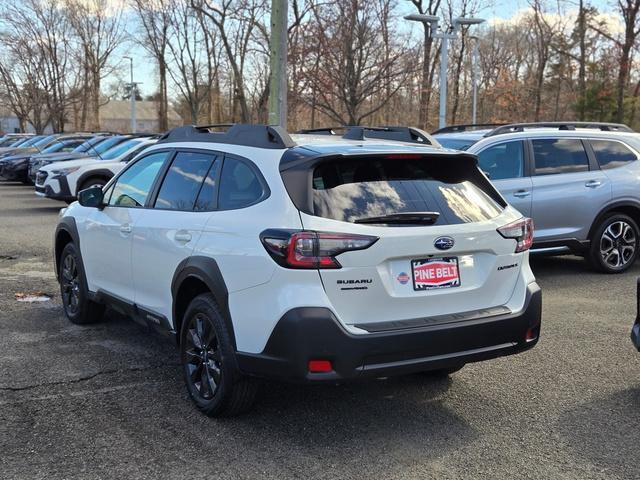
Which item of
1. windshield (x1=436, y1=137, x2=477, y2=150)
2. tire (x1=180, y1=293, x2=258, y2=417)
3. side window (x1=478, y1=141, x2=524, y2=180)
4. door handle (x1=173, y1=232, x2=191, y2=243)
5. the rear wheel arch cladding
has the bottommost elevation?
tire (x1=180, y1=293, x2=258, y2=417)

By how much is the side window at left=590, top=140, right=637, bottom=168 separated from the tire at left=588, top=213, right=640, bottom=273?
66cm

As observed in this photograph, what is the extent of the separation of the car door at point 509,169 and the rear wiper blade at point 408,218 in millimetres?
4605

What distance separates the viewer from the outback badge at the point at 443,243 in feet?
12.2

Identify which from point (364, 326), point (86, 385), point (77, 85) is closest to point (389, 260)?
point (364, 326)

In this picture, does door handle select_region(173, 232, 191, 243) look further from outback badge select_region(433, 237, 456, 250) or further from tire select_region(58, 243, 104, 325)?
tire select_region(58, 243, 104, 325)

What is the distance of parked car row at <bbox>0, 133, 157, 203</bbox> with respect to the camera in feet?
47.9

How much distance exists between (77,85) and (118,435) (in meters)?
51.3

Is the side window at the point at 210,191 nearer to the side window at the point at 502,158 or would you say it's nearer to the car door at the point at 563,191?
the side window at the point at 502,158

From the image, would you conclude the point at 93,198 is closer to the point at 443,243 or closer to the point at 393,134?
the point at 393,134

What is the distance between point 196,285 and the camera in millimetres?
4242

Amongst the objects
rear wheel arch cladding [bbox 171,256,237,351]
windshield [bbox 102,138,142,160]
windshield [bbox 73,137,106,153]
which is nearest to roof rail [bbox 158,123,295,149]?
rear wheel arch cladding [bbox 171,256,237,351]

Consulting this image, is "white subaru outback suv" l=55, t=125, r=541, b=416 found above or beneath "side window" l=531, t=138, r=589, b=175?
beneath

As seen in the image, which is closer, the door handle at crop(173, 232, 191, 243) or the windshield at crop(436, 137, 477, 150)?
the door handle at crop(173, 232, 191, 243)

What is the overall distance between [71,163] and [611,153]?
1124 centimetres
